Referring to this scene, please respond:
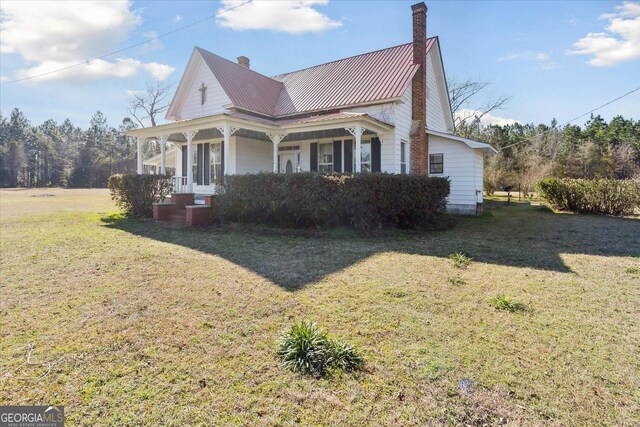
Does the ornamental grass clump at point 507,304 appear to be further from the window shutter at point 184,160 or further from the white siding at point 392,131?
the window shutter at point 184,160

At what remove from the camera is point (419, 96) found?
15.1m

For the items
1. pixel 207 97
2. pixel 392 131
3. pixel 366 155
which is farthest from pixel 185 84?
pixel 392 131

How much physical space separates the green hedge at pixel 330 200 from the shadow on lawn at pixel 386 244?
615mm

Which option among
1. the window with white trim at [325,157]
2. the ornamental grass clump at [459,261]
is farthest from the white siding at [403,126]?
the ornamental grass clump at [459,261]

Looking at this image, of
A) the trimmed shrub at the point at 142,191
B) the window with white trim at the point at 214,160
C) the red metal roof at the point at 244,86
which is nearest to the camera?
the trimmed shrub at the point at 142,191

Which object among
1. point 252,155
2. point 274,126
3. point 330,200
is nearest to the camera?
point 330,200

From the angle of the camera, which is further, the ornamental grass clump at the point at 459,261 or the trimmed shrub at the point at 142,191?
the trimmed shrub at the point at 142,191

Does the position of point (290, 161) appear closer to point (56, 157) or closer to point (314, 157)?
point (314, 157)

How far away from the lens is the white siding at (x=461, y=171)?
47.7ft

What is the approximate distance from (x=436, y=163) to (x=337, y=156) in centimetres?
452

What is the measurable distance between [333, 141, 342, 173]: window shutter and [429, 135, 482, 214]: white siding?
14.0 ft

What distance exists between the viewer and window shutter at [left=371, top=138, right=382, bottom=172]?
14.1 metres

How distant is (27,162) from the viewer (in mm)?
61906

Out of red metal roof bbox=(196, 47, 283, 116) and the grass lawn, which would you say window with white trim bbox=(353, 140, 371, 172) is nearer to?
red metal roof bbox=(196, 47, 283, 116)
